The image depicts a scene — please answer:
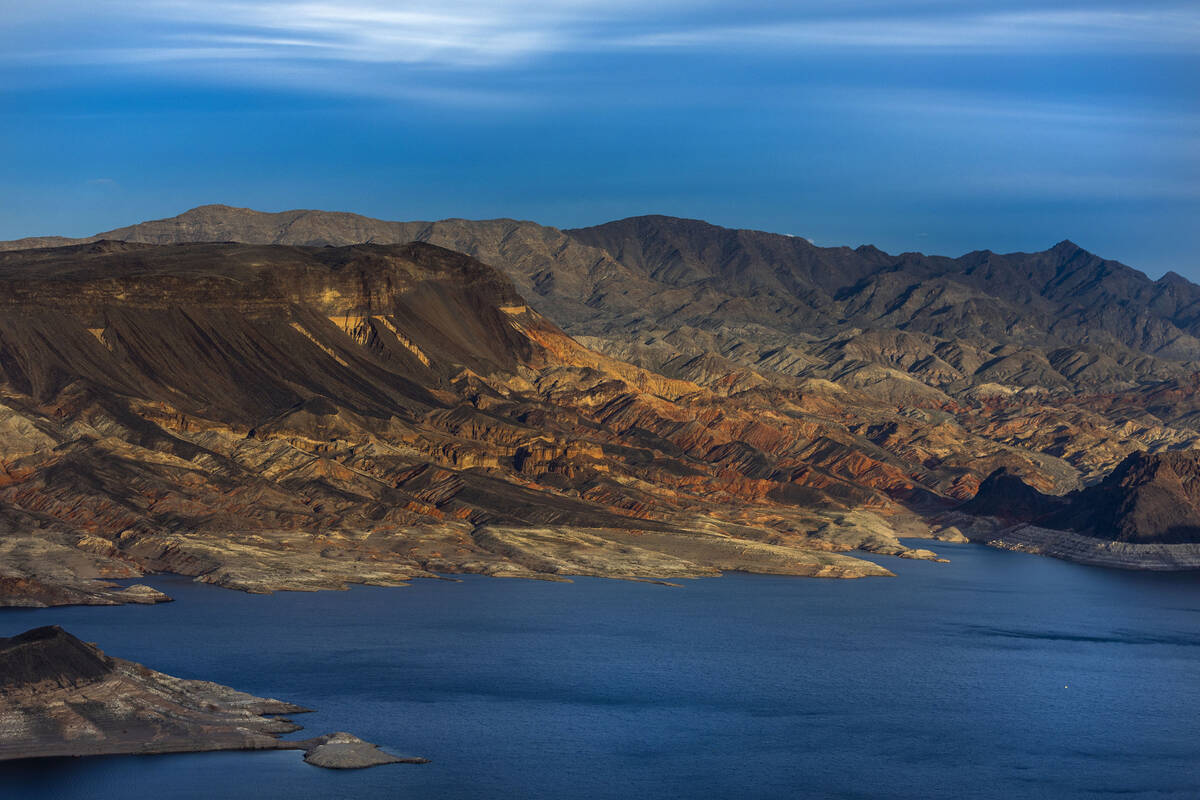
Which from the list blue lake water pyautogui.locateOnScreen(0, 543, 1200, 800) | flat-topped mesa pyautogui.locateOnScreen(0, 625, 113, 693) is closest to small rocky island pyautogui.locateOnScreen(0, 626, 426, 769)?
flat-topped mesa pyautogui.locateOnScreen(0, 625, 113, 693)

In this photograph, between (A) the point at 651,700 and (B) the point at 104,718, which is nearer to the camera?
(B) the point at 104,718

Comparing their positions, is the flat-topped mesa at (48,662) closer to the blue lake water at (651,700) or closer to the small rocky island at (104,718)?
the small rocky island at (104,718)

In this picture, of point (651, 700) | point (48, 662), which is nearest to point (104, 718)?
point (48, 662)

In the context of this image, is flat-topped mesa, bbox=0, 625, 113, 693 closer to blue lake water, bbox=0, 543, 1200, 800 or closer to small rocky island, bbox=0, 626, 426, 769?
small rocky island, bbox=0, 626, 426, 769

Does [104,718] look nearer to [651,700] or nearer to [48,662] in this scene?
[48,662]

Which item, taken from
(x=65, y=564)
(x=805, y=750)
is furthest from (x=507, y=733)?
(x=65, y=564)

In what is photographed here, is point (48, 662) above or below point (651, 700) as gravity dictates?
above
